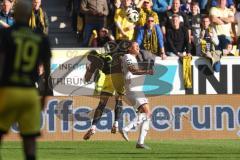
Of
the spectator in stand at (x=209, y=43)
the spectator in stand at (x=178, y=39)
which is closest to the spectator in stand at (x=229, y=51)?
the spectator in stand at (x=209, y=43)

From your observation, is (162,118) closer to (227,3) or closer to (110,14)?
(110,14)

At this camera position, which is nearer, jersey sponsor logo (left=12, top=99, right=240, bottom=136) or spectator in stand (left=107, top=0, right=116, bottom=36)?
jersey sponsor logo (left=12, top=99, right=240, bottom=136)

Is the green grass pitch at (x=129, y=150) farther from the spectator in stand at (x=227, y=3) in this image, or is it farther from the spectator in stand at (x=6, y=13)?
the spectator in stand at (x=227, y=3)

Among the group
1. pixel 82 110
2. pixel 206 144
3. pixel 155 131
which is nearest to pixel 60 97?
→ pixel 82 110

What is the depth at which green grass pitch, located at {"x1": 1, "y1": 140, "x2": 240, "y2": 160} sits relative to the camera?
15758 millimetres

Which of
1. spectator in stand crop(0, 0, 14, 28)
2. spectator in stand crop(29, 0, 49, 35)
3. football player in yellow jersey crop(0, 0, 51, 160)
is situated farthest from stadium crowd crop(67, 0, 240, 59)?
football player in yellow jersey crop(0, 0, 51, 160)

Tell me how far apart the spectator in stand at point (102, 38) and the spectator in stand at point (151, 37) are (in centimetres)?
68

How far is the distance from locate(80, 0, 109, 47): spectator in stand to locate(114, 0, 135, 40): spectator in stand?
0.42 m

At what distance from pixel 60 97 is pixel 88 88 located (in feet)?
2.33

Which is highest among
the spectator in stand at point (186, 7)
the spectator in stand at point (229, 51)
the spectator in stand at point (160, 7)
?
the spectator in stand at point (160, 7)

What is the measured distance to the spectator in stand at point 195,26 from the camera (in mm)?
22016

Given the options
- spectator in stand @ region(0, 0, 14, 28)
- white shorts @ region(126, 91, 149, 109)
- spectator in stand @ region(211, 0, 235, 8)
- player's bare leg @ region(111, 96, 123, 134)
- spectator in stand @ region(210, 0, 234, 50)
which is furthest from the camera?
spectator in stand @ region(211, 0, 235, 8)

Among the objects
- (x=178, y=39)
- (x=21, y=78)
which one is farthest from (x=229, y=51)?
(x=21, y=78)

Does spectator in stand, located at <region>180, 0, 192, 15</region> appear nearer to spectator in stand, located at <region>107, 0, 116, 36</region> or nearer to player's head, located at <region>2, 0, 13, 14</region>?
spectator in stand, located at <region>107, 0, 116, 36</region>
